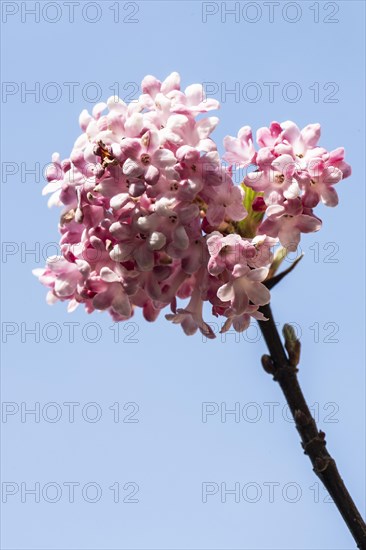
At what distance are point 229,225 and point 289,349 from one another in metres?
0.39

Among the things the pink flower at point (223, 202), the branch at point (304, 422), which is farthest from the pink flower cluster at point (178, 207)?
the branch at point (304, 422)

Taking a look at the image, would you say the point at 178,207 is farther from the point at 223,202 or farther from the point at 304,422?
the point at 304,422

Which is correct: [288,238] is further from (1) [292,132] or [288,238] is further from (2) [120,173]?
(2) [120,173]

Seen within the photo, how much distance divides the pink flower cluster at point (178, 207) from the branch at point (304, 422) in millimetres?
163

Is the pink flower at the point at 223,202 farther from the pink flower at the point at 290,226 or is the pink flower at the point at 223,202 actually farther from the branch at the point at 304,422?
the branch at the point at 304,422

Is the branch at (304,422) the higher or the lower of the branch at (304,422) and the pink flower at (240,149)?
the lower

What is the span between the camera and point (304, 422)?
2.33 metres

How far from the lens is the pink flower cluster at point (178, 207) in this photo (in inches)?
85.7

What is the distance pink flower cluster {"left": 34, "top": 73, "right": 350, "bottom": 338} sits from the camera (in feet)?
7.14

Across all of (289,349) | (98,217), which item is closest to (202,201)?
(98,217)

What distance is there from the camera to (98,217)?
2.27 metres

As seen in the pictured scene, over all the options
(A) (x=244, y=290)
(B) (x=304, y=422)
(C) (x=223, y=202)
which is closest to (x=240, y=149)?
(C) (x=223, y=202)

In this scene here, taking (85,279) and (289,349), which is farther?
(289,349)

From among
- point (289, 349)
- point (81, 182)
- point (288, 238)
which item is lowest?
point (289, 349)
